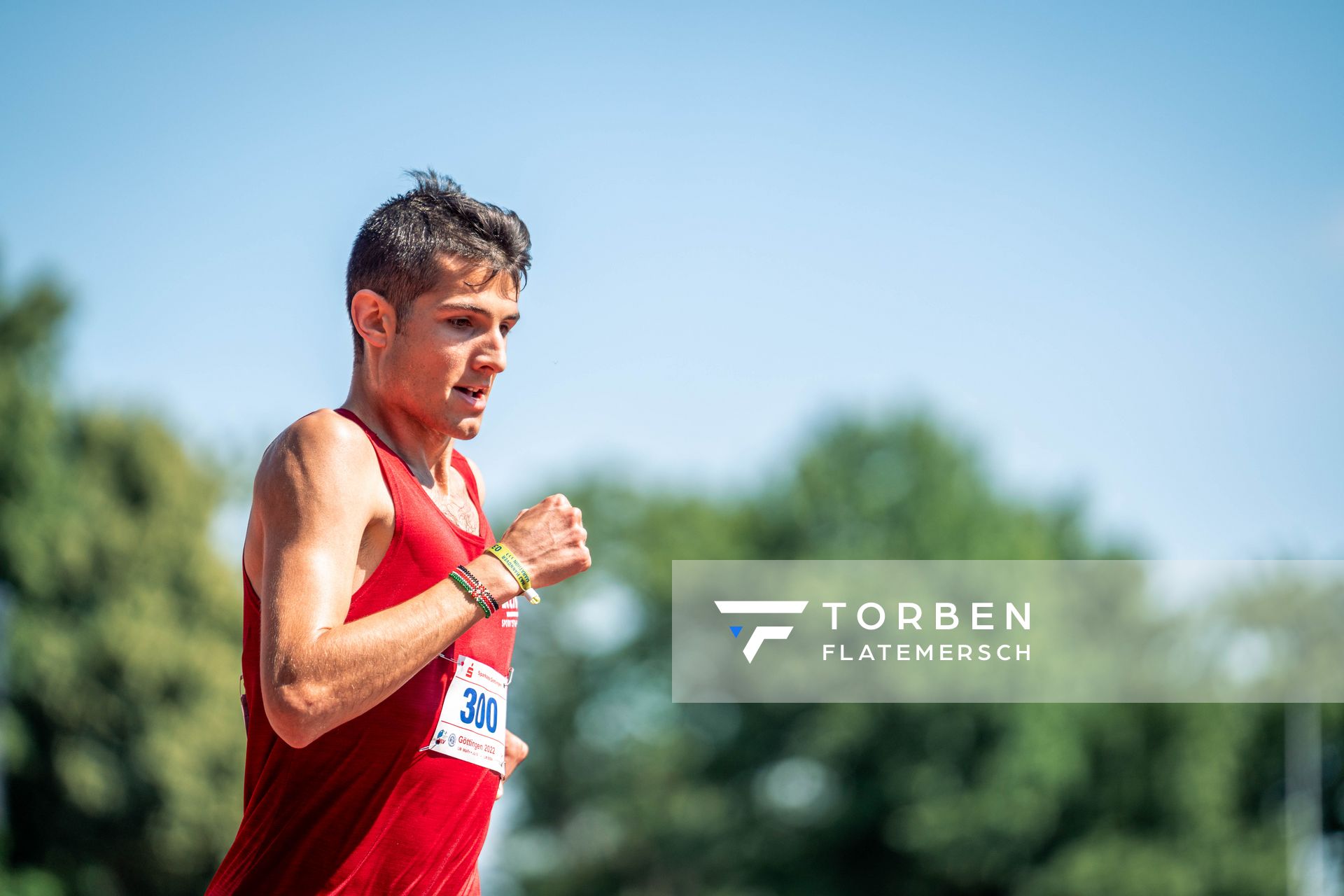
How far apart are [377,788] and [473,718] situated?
27 cm

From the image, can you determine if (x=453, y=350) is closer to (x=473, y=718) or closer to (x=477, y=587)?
(x=477, y=587)

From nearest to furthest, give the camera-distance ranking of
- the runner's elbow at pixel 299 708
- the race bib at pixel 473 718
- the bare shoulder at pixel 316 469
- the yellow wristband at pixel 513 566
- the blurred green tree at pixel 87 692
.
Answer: the runner's elbow at pixel 299 708 < the bare shoulder at pixel 316 469 < the yellow wristband at pixel 513 566 < the race bib at pixel 473 718 < the blurred green tree at pixel 87 692

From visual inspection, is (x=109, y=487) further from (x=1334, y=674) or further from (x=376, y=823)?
(x=1334, y=674)

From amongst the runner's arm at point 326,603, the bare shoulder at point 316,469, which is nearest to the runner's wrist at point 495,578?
the runner's arm at point 326,603

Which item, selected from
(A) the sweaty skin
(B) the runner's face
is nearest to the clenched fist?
(A) the sweaty skin

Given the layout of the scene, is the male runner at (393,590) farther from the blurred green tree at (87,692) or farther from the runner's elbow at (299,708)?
the blurred green tree at (87,692)

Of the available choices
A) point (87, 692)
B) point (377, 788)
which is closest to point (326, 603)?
point (377, 788)

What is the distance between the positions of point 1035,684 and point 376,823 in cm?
2987

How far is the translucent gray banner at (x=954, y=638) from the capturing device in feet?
102

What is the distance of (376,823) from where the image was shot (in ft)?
8.76

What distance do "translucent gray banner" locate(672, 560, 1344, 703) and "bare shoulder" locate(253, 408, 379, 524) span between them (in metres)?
29.1

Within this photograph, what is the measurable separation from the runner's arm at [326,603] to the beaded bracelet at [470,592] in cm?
1

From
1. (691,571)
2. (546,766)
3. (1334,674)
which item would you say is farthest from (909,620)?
(1334,674)

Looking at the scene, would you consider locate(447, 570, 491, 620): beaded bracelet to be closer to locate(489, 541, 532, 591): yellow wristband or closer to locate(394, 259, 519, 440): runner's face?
locate(489, 541, 532, 591): yellow wristband
